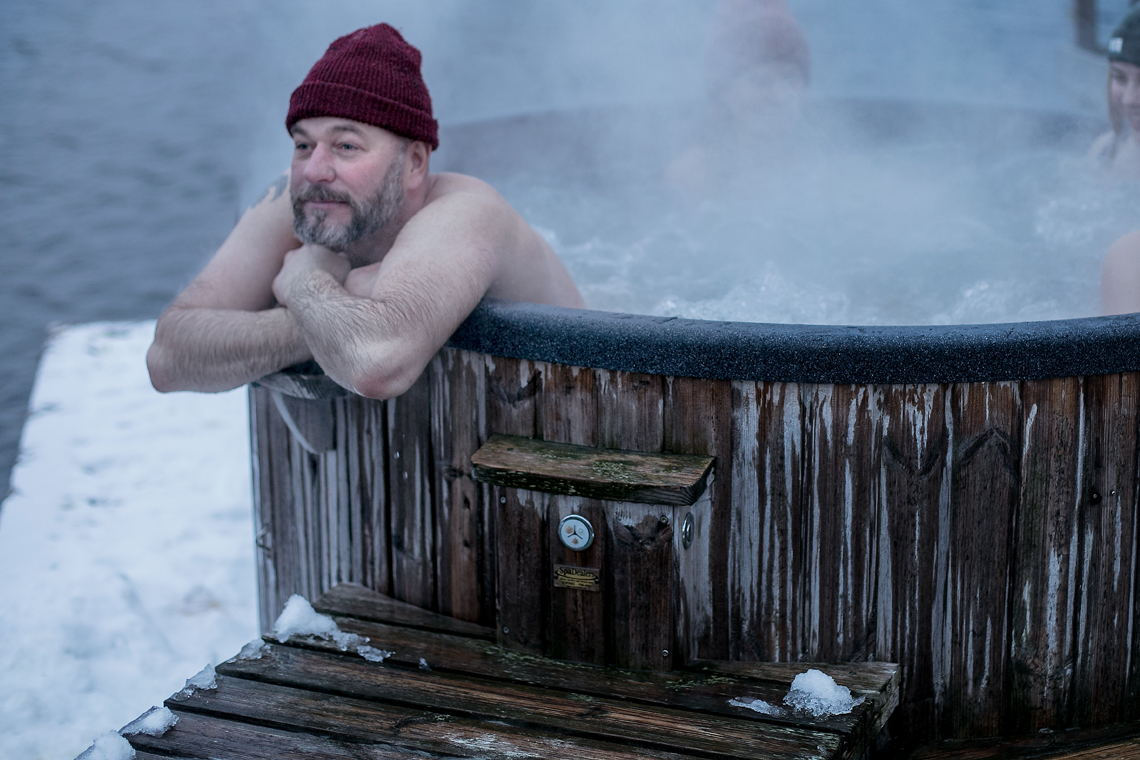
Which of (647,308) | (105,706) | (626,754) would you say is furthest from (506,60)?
(626,754)

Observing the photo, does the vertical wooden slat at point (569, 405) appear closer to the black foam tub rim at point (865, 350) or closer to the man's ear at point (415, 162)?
the black foam tub rim at point (865, 350)

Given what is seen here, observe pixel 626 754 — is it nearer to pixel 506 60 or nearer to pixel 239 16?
pixel 506 60

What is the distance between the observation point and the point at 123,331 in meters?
4.91

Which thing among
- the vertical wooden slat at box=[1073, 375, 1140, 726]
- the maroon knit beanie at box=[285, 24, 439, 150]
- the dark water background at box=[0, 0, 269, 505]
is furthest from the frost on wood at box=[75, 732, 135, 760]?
the dark water background at box=[0, 0, 269, 505]

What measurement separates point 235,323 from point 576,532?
0.72 metres

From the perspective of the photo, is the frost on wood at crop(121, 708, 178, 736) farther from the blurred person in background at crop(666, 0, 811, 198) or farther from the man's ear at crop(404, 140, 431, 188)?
the blurred person in background at crop(666, 0, 811, 198)

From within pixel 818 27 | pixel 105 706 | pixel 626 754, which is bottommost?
pixel 105 706

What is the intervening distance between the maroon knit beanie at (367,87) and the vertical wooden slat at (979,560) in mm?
1073

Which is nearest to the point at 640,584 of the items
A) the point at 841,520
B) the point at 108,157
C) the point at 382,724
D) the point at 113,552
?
the point at 841,520

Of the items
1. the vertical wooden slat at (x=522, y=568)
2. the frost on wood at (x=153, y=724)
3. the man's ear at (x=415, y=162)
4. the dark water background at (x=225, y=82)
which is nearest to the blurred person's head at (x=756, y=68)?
the dark water background at (x=225, y=82)

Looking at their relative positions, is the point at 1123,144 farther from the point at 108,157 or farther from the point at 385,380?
the point at 108,157

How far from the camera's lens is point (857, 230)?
3.71m

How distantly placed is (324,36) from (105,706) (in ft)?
25.7

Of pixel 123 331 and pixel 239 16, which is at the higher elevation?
pixel 239 16
